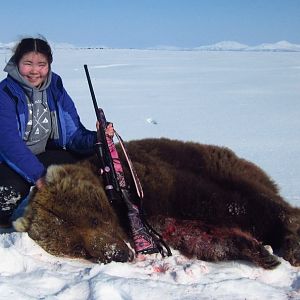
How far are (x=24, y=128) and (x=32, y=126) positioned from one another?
0.08 meters

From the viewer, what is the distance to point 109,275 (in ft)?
7.82

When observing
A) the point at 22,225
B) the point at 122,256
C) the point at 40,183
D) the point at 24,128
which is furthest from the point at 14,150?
the point at 122,256

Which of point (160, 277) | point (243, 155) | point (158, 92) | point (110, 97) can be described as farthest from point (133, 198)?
point (158, 92)

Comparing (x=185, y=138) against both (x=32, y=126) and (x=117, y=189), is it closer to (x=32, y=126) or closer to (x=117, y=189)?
(x=32, y=126)

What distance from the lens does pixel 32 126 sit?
3645 millimetres

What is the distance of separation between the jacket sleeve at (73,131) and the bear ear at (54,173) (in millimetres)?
768

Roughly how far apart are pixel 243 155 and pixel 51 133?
107 inches

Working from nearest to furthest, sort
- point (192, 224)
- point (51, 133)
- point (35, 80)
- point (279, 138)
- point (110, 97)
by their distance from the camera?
point (192, 224) < point (35, 80) < point (51, 133) < point (279, 138) < point (110, 97)

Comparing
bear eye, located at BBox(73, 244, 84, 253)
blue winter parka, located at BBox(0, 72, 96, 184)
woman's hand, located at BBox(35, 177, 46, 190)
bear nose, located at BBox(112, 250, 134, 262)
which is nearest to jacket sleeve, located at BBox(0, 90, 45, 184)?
blue winter parka, located at BBox(0, 72, 96, 184)

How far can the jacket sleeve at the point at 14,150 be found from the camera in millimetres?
3242

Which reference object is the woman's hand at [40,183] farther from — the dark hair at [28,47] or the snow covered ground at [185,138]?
the dark hair at [28,47]

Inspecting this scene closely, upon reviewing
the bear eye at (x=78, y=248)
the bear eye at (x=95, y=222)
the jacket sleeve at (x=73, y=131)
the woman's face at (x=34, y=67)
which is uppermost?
the woman's face at (x=34, y=67)

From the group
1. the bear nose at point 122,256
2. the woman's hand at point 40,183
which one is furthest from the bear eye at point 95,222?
the woman's hand at point 40,183

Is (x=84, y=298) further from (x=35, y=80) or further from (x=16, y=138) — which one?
(x=35, y=80)
